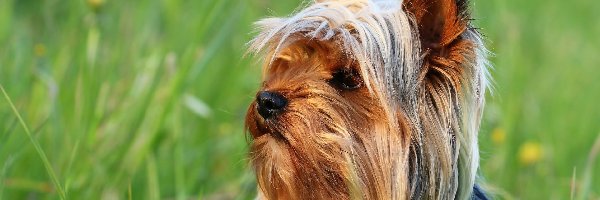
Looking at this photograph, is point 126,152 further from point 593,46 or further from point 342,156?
point 593,46

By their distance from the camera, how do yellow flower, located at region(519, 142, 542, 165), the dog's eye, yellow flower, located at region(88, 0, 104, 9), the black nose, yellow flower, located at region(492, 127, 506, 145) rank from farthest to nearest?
1. yellow flower, located at region(492, 127, 506, 145)
2. yellow flower, located at region(519, 142, 542, 165)
3. yellow flower, located at region(88, 0, 104, 9)
4. the dog's eye
5. the black nose

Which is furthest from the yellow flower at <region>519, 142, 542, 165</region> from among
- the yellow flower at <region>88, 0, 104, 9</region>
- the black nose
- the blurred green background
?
the black nose

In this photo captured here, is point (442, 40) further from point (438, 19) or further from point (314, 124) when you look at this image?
point (314, 124)

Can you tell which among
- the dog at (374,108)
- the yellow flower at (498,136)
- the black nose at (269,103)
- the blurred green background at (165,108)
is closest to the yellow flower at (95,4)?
the blurred green background at (165,108)

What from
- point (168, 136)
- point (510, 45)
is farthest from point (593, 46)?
point (168, 136)

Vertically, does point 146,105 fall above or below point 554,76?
above

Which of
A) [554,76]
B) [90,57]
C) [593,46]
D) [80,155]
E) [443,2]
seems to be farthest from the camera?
[593,46]

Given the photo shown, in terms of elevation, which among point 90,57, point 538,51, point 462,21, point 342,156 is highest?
point 462,21

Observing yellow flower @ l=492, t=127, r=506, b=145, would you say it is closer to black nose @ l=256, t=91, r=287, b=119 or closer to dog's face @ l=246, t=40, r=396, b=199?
dog's face @ l=246, t=40, r=396, b=199
